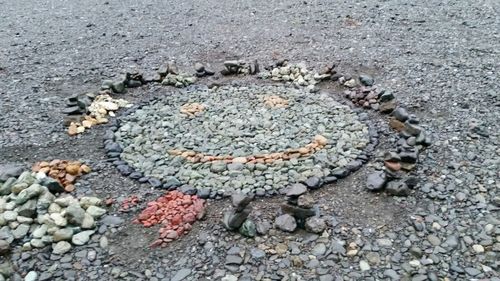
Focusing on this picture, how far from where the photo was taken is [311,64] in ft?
25.4

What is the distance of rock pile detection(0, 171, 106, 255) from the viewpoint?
407 centimetres

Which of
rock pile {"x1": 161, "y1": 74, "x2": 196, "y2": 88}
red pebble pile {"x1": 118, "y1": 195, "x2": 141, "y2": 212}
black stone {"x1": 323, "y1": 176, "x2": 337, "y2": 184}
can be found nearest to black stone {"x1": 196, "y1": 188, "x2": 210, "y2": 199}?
red pebble pile {"x1": 118, "y1": 195, "x2": 141, "y2": 212}

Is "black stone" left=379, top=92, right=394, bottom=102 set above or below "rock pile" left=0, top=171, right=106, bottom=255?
above

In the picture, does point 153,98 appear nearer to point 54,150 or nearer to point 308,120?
point 54,150

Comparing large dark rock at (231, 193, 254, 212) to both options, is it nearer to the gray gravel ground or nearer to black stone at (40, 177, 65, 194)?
the gray gravel ground

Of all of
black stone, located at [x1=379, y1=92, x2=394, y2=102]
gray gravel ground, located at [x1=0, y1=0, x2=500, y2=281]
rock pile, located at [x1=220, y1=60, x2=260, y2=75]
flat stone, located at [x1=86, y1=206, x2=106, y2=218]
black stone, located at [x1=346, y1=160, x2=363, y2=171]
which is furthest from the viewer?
rock pile, located at [x1=220, y1=60, x2=260, y2=75]

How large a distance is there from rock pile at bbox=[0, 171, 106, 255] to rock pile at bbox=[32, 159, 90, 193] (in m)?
0.08

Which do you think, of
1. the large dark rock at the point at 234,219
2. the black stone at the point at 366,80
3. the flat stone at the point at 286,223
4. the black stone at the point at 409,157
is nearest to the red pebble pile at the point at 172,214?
the large dark rock at the point at 234,219

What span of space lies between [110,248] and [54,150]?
205 centimetres

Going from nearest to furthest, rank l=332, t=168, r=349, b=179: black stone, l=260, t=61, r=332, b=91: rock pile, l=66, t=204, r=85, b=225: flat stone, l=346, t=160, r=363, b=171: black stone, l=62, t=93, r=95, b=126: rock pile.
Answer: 1. l=66, t=204, r=85, b=225: flat stone
2. l=332, t=168, r=349, b=179: black stone
3. l=346, t=160, r=363, b=171: black stone
4. l=62, t=93, r=95, b=126: rock pile
5. l=260, t=61, r=332, b=91: rock pile

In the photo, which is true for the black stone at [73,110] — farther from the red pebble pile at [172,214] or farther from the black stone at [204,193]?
the black stone at [204,193]

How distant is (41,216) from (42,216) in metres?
0.01

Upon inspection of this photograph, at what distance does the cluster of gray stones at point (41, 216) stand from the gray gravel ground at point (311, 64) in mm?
110

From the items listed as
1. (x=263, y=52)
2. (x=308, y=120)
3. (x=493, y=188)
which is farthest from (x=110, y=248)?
(x=263, y=52)
